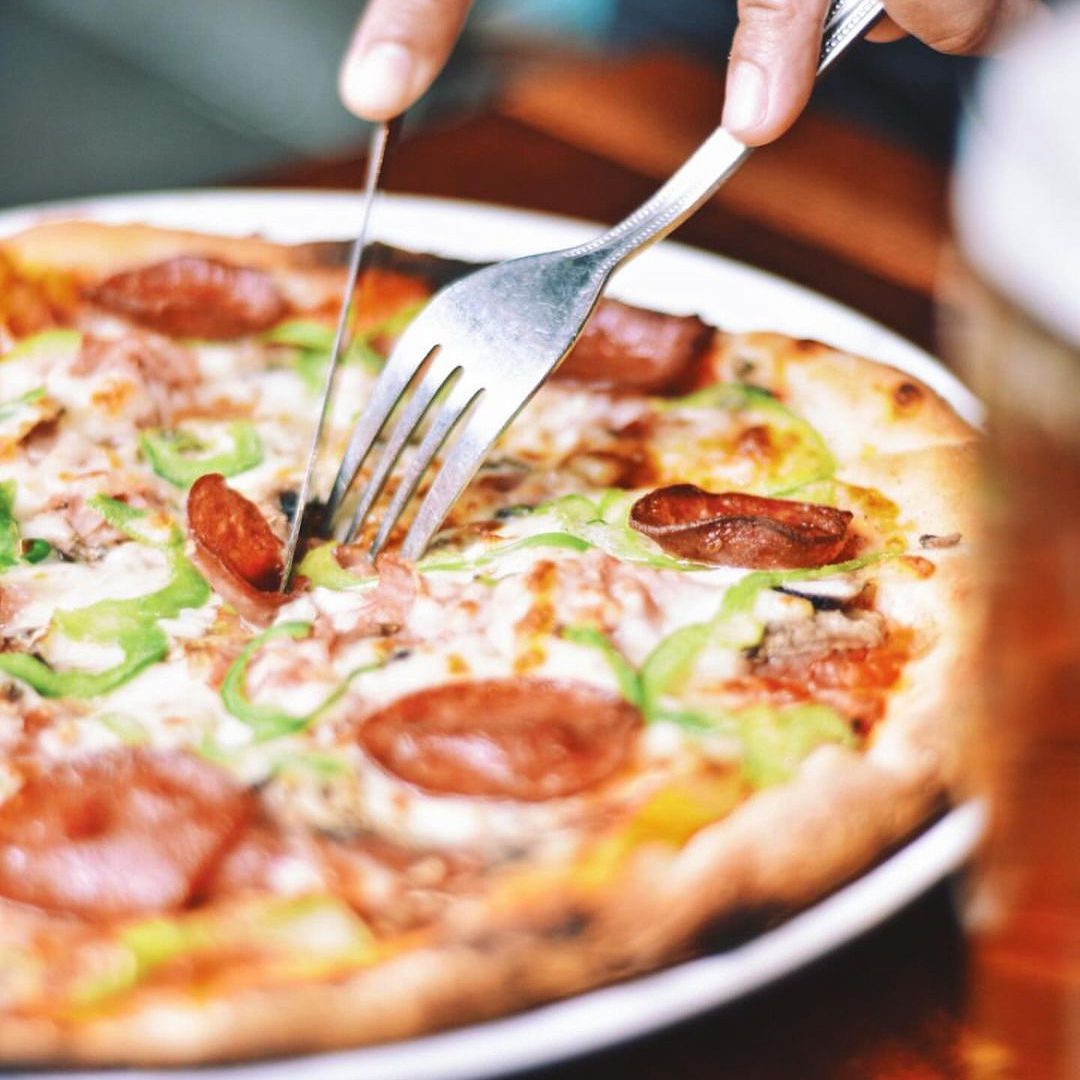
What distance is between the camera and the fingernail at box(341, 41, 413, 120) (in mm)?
1309

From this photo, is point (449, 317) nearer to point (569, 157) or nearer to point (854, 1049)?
point (854, 1049)

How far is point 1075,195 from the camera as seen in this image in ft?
2.83

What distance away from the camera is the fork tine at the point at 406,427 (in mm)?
1213

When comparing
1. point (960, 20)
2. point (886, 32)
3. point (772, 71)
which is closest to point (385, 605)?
point (772, 71)

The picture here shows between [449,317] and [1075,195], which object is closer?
[1075,195]

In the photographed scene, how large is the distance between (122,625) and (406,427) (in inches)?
11.9

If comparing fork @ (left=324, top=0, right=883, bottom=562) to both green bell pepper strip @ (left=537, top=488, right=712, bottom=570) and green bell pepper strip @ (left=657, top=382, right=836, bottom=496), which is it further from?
green bell pepper strip @ (left=657, top=382, right=836, bottom=496)

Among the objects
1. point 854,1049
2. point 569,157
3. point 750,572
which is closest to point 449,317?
point 750,572

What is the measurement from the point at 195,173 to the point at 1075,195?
2.92m

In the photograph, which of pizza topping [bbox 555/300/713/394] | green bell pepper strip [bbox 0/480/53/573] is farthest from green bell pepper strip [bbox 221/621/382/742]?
pizza topping [bbox 555/300/713/394]

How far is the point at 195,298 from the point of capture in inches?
61.9

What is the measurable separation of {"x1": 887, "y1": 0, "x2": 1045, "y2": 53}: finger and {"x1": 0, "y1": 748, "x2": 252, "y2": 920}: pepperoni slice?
3.20 ft

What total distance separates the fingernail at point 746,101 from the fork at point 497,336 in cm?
2

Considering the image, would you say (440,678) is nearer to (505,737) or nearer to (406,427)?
(505,737)
